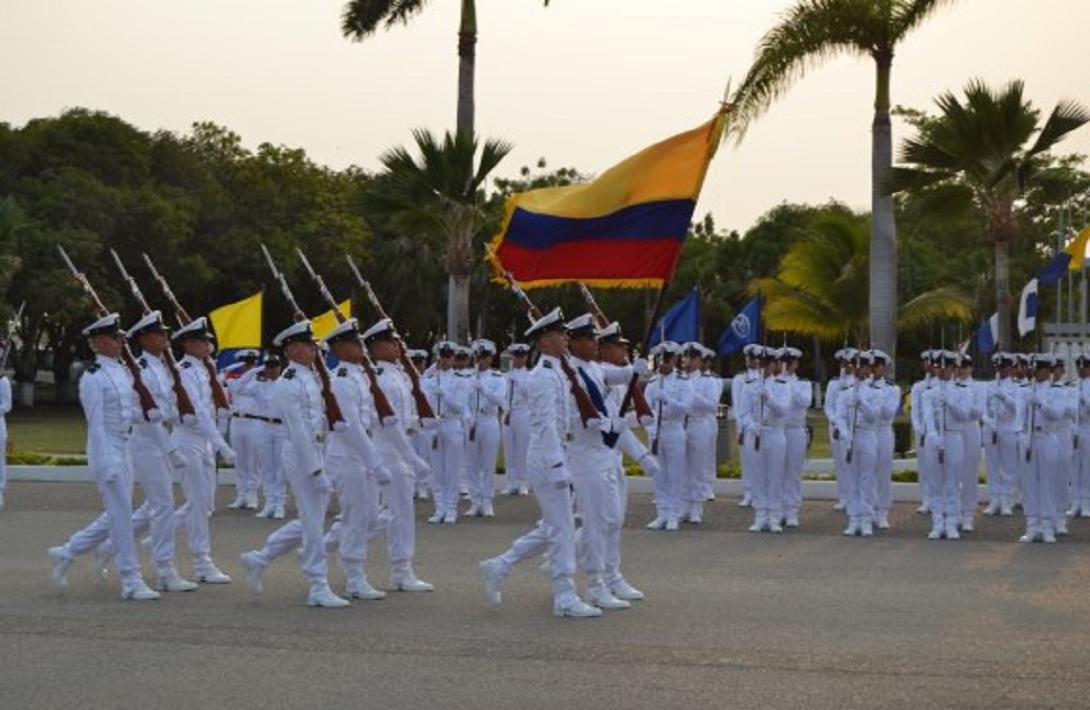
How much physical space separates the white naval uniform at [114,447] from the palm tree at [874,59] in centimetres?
1318

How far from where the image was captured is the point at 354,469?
40.0ft

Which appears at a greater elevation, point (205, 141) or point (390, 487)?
point (205, 141)

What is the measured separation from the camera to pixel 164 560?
12.6m

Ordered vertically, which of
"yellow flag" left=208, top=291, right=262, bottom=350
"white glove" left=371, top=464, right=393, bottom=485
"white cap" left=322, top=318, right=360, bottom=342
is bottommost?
"white glove" left=371, top=464, right=393, bottom=485

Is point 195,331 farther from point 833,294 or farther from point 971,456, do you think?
point 833,294

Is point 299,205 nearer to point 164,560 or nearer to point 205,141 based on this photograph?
point 205,141

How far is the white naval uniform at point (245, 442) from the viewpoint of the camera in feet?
66.7

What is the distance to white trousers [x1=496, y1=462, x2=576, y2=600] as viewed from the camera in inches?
448

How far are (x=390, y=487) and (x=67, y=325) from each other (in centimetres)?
4213

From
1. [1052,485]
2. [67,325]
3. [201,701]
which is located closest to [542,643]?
[201,701]

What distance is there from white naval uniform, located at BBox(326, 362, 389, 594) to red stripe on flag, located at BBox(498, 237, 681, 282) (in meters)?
2.50

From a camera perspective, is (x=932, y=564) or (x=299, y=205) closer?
(x=932, y=564)

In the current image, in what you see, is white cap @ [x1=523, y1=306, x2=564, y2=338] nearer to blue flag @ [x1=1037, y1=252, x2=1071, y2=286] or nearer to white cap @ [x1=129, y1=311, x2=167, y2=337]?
white cap @ [x1=129, y1=311, x2=167, y2=337]

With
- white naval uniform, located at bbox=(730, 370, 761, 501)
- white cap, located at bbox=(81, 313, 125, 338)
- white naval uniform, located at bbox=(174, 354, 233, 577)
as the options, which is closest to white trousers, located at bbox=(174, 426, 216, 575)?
white naval uniform, located at bbox=(174, 354, 233, 577)
